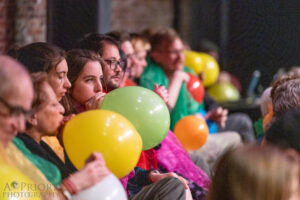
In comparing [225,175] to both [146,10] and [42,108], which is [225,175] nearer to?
[42,108]

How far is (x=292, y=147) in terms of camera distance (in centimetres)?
175

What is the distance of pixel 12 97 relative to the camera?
4.98 feet

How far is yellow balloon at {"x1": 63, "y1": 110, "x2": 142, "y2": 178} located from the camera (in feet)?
5.80

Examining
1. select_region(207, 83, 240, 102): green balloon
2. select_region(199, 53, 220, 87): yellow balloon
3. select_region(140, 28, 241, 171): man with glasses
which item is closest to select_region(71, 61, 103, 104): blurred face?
select_region(140, 28, 241, 171): man with glasses

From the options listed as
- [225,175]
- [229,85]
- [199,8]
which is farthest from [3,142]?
[199,8]

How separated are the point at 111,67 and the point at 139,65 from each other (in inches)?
42.7

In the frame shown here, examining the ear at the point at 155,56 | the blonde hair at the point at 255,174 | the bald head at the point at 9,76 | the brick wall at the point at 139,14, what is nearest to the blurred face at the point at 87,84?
the bald head at the point at 9,76

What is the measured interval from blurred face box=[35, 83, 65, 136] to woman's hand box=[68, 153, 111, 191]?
24 centimetres

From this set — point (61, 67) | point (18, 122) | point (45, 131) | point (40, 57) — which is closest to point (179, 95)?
point (61, 67)

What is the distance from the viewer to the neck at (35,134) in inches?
71.7

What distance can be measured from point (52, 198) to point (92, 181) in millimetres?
143

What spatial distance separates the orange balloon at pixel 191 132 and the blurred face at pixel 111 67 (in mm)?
613

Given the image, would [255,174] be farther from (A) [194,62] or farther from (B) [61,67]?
(A) [194,62]

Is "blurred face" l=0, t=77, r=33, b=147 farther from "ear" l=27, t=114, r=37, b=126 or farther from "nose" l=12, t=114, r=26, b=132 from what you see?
"ear" l=27, t=114, r=37, b=126
